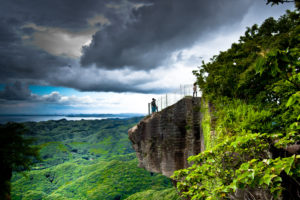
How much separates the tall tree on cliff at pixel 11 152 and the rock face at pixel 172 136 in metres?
11.1

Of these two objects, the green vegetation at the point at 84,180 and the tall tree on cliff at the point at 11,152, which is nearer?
the tall tree on cliff at the point at 11,152

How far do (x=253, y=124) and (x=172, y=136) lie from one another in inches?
314

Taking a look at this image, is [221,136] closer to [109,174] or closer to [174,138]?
[174,138]

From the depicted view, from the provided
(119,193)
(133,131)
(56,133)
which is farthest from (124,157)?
(133,131)

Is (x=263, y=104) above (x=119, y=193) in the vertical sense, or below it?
above

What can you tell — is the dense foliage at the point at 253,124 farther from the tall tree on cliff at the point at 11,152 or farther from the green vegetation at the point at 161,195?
the green vegetation at the point at 161,195

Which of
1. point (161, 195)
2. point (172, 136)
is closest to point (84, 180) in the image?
point (161, 195)

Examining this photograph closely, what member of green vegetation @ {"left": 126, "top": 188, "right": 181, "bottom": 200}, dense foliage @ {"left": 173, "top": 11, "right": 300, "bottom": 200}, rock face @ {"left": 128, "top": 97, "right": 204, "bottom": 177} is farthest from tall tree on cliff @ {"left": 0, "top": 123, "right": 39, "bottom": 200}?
green vegetation @ {"left": 126, "top": 188, "right": 181, "bottom": 200}

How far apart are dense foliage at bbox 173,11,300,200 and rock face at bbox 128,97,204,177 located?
103 inches

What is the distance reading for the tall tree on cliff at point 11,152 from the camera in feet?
5.82

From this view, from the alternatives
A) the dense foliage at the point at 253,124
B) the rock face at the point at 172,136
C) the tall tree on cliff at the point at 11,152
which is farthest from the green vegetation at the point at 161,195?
the tall tree on cliff at the point at 11,152

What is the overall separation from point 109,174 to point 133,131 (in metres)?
57.0

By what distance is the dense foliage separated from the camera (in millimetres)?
2471

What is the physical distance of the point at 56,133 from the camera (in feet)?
481
